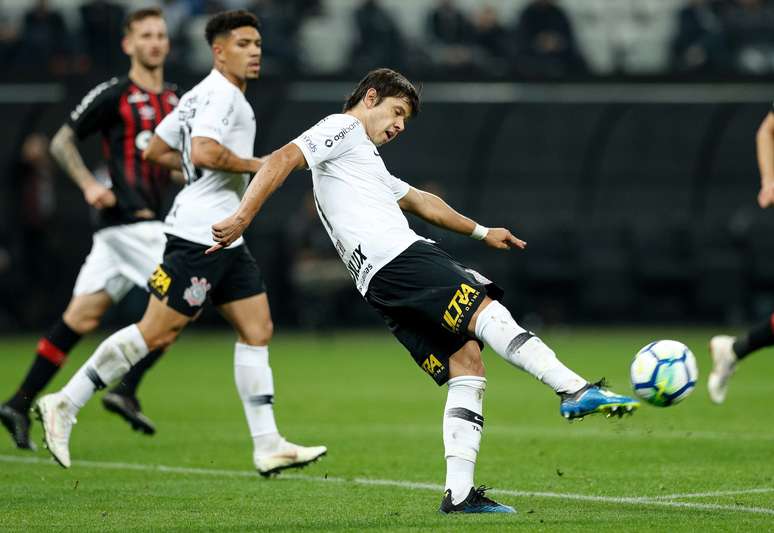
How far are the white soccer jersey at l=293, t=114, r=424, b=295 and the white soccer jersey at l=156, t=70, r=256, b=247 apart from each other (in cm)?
123

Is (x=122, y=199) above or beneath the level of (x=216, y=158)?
beneath

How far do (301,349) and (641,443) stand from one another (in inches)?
395

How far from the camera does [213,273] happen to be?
25.8 feet

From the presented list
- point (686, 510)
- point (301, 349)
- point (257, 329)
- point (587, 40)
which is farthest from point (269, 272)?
point (686, 510)

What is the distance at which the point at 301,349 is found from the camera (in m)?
18.8

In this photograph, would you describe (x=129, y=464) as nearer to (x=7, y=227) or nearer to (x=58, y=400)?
(x=58, y=400)

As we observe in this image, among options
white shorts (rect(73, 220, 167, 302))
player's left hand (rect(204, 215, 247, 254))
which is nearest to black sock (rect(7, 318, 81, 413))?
white shorts (rect(73, 220, 167, 302))

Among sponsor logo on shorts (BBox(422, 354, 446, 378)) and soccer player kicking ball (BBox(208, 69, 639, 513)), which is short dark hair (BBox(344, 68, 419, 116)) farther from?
sponsor logo on shorts (BBox(422, 354, 446, 378))

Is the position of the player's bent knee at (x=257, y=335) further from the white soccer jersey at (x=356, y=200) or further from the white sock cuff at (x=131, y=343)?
the white soccer jersey at (x=356, y=200)

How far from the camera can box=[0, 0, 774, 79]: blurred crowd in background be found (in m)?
20.4

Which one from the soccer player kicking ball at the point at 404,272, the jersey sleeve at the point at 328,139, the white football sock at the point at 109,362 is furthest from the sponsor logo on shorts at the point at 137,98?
the jersey sleeve at the point at 328,139

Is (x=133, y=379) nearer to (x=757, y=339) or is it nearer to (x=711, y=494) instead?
(x=757, y=339)

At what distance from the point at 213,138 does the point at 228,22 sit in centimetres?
74

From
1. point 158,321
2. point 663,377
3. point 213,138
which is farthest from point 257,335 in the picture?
point 663,377
